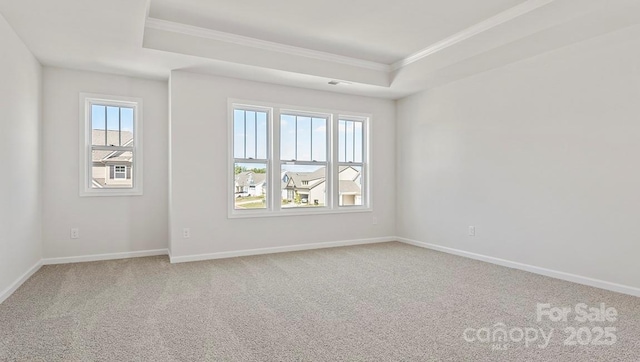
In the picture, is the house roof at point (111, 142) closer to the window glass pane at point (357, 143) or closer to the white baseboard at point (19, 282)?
the white baseboard at point (19, 282)

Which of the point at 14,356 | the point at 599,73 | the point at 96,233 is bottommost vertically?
the point at 14,356

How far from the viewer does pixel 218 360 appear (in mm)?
2082

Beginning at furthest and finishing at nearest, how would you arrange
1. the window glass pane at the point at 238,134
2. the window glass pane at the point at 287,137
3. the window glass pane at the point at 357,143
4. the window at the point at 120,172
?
the window glass pane at the point at 357,143 → the window glass pane at the point at 287,137 → the window glass pane at the point at 238,134 → the window at the point at 120,172

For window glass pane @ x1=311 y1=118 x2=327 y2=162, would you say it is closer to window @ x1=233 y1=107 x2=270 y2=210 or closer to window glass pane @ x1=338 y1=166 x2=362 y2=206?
window glass pane @ x1=338 y1=166 x2=362 y2=206

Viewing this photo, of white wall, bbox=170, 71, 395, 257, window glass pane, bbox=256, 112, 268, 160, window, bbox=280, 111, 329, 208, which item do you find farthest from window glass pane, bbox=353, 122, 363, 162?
window glass pane, bbox=256, 112, 268, 160

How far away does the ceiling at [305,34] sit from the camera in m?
3.16

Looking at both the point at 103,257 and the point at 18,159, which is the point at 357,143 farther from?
the point at 18,159

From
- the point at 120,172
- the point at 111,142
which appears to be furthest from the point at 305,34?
the point at 120,172

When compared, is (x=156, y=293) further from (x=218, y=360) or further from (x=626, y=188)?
(x=626, y=188)

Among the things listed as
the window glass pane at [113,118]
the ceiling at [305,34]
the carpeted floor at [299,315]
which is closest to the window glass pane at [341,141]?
the ceiling at [305,34]

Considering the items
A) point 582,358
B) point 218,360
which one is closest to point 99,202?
point 218,360

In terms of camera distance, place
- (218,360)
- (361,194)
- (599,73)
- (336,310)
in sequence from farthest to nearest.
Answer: (361,194) → (599,73) → (336,310) → (218,360)

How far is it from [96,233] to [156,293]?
196cm

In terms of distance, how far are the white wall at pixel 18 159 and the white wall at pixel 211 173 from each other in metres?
1.44
